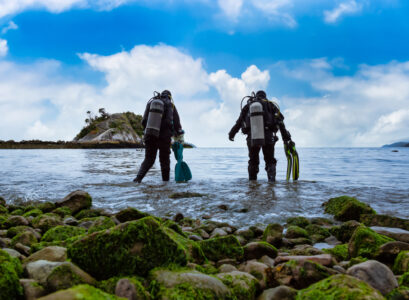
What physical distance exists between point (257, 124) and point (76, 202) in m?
5.81

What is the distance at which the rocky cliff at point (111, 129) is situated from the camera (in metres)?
93.9

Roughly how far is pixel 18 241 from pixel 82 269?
5.08 ft

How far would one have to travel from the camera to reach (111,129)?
9669 cm

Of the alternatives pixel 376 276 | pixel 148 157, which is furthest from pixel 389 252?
pixel 148 157

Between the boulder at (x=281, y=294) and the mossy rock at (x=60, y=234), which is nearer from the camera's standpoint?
the boulder at (x=281, y=294)

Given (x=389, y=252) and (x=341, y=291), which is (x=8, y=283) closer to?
(x=341, y=291)

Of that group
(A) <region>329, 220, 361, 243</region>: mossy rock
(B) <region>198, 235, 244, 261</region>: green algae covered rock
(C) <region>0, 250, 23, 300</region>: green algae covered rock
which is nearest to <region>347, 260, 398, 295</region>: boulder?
(B) <region>198, 235, 244, 261</region>: green algae covered rock

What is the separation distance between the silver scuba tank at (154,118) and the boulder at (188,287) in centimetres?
755

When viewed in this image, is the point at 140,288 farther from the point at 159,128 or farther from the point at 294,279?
the point at 159,128

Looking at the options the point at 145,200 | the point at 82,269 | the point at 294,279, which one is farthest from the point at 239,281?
the point at 145,200

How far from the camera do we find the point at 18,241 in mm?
2996

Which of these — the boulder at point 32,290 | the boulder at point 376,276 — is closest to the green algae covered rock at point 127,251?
the boulder at point 32,290

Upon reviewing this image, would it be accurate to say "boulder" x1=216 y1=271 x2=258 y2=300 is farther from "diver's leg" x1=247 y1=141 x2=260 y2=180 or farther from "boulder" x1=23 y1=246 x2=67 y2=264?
"diver's leg" x1=247 y1=141 x2=260 y2=180

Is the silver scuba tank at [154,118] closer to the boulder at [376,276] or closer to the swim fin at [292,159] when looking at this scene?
the swim fin at [292,159]
